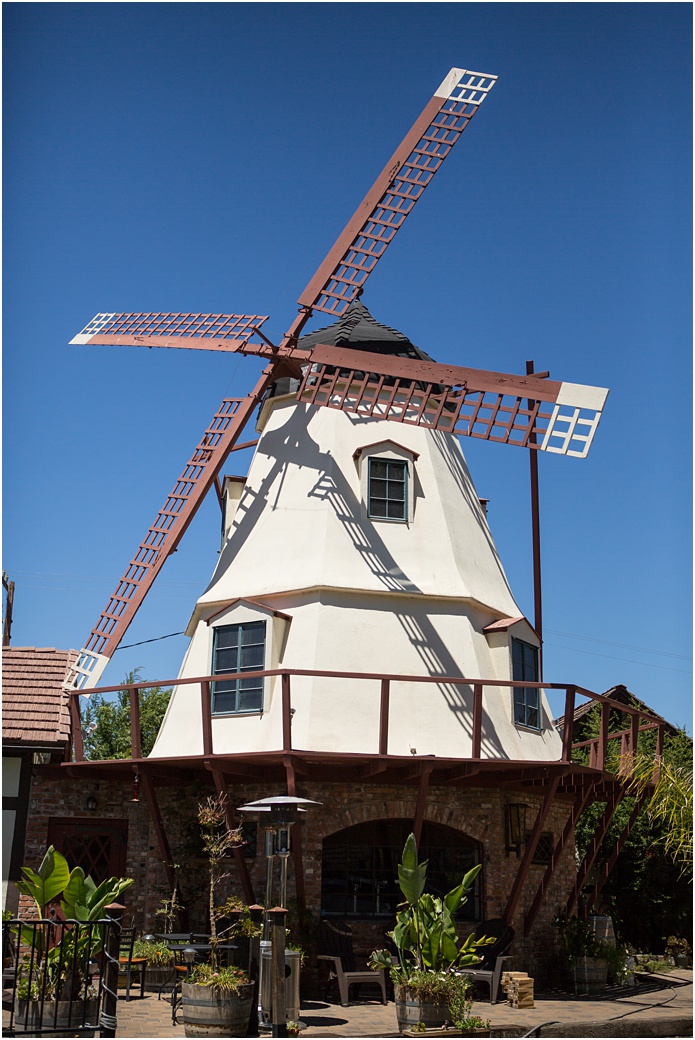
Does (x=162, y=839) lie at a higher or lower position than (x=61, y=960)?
higher

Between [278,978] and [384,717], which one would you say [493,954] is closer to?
[384,717]

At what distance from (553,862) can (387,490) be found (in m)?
5.80

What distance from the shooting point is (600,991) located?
13.4m

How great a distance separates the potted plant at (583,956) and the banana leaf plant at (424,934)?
3196mm

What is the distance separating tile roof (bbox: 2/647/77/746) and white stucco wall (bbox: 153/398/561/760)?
1.57 metres

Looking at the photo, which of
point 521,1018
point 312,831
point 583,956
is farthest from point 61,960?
point 583,956

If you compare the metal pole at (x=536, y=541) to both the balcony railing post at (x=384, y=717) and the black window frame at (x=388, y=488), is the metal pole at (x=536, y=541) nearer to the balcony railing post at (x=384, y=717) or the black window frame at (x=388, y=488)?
the black window frame at (x=388, y=488)

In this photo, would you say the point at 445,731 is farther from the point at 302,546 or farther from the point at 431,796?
the point at 302,546

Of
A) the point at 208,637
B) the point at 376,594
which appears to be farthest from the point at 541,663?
the point at 208,637

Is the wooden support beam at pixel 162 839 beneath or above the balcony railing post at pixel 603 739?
beneath

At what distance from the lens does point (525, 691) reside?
14547 mm

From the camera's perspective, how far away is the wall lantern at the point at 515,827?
13523mm

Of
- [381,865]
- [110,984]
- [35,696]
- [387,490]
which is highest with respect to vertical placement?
[387,490]

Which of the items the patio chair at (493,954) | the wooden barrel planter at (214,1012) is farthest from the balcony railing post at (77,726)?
the patio chair at (493,954)
